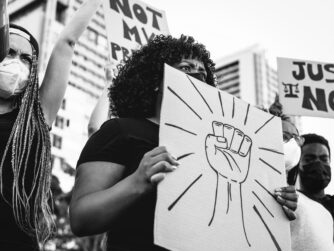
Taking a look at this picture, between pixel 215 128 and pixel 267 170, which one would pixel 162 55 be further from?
pixel 267 170

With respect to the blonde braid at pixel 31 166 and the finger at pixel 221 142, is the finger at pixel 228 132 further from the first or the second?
the blonde braid at pixel 31 166

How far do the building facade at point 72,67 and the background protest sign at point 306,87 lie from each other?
47.9 metres

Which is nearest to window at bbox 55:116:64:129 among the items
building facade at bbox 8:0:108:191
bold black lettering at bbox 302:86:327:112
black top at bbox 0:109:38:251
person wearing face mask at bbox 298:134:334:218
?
building facade at bbox 8:0:108:191

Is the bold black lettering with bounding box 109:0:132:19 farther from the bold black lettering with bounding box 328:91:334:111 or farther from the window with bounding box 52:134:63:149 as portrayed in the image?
the window with bounding box 52:134:63:149

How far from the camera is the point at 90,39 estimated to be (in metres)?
82.8

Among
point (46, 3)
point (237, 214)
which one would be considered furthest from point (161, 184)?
point (46, 3)

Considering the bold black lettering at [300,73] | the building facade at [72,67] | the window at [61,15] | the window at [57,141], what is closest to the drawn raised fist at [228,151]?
the bold black lettering at [300,73]

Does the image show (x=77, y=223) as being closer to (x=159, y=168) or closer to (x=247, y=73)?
(x=159, y=168)

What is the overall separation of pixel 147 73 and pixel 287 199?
28.2 inches

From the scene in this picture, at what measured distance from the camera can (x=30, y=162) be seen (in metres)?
2.01

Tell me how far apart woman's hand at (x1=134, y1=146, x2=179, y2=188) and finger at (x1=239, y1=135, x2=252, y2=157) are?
1.14 feet

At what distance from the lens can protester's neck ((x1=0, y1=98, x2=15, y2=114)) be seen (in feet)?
6.90

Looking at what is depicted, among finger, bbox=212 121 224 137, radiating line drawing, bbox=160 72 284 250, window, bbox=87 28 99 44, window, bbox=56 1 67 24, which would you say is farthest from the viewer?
window, bbox=87 28 99 44

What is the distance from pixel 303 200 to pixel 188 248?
128 cm
